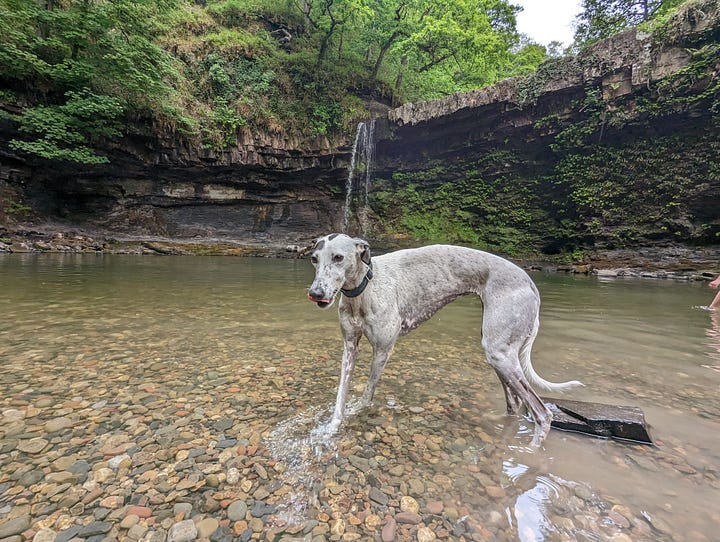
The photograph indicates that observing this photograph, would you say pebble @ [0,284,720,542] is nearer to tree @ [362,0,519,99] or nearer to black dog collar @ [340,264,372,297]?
black dog collar @ [340,264,372,297]

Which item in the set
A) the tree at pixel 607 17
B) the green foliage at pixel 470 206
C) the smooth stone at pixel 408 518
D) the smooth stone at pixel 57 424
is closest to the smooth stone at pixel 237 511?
the smooth stone at pixel 408 518

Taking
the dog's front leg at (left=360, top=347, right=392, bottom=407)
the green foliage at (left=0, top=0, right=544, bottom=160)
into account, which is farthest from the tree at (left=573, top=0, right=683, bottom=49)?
the dog's front leg at (left=360, top=347, right=392, bottom=407)

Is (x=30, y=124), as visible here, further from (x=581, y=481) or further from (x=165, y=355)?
(x=581, y=481)

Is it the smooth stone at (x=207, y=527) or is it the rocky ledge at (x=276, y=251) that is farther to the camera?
the rocky ledge at (x=276, y=251)

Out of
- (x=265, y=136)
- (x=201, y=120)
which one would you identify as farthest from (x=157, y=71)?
(x=265, y=136)

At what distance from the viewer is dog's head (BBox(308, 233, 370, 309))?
234cm

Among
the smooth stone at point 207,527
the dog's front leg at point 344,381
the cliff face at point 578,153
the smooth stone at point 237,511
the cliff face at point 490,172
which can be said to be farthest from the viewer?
the cliff face at point 490,172

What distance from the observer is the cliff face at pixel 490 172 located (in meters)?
16.0

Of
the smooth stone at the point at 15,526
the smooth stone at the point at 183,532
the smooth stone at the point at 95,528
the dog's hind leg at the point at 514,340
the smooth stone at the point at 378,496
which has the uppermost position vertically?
the dog's hind leg at the point at 514,340

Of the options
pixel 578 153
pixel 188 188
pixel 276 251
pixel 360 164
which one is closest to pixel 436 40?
pixel 360 164

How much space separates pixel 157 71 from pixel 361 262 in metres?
22.6

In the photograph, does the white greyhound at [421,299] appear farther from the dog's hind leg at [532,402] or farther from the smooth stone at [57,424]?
the smooth stone at [57,424]

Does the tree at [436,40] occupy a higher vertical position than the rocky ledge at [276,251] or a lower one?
higher

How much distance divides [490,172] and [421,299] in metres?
22.6
